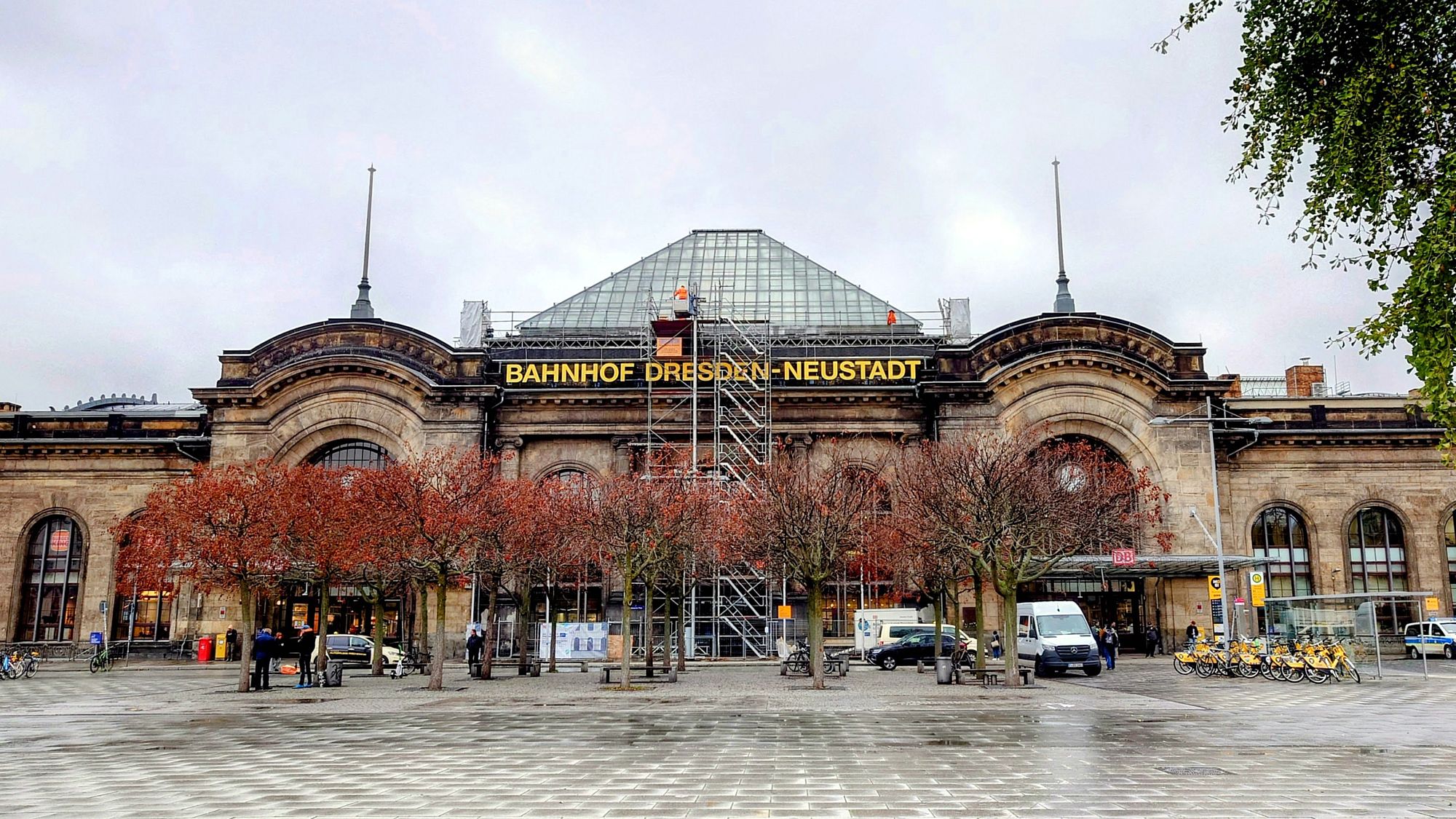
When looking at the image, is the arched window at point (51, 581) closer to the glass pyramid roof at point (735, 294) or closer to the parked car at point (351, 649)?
the parked car at point (351, 649)

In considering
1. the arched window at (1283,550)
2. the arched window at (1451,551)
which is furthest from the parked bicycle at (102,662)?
the arched window at (1451,551)

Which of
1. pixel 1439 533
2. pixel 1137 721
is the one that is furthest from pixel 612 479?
pixel 1439 533

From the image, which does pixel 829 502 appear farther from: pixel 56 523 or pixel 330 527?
pixel 56 523

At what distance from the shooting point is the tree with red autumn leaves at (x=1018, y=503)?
31.3 meters

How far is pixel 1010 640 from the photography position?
3066 cm

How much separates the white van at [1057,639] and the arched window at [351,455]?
27.9m

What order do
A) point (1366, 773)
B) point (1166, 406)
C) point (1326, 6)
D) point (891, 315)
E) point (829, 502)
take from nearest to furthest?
point (1326, 6), point (1366, 773), point (829, 502), point (1166, 406), point (891, 315)

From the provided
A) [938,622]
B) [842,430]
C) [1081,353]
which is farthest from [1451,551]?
[938,622]

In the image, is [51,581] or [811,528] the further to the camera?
[51,581]

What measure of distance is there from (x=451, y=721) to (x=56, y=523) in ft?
127

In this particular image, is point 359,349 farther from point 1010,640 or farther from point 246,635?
point 1010,640

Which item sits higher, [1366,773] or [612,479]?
[612,479]

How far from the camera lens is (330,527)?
121 ft

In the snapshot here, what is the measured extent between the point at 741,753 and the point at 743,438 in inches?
1312
